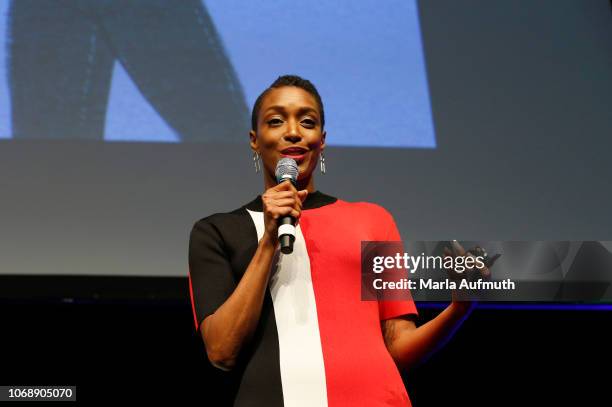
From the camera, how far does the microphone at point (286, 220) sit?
1250 millimetres

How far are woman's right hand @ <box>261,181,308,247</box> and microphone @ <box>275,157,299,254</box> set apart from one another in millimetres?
11

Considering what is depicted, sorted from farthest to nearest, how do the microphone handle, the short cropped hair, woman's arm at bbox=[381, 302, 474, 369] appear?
1. the short cropped hair
2. woman's arm at bbox=[381, 302, 474, 369]
3. the microphone handle

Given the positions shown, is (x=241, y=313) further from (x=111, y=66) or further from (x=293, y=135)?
(x=111, y=66)

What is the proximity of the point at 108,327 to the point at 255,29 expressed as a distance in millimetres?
1353

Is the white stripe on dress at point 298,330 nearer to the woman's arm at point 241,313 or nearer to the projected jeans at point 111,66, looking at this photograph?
the woman's arm at point 241,313

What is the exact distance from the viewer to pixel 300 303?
1.38 metres

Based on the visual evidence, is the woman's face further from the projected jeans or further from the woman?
the projected jeans

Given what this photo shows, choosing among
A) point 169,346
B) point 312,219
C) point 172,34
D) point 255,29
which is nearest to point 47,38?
point 172,34

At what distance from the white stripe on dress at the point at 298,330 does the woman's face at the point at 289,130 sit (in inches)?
7.2

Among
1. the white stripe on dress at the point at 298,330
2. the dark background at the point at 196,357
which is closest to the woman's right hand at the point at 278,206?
the white stripe on dress at the point at 298,330

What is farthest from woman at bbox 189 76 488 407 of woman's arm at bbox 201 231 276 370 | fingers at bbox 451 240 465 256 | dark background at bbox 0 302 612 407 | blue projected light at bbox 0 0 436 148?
dark background at bbox 0 302 612 407

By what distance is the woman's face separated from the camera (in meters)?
1.56

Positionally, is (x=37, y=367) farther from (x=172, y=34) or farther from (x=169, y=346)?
(x=172, y=34)

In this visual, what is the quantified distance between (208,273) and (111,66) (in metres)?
1.73
